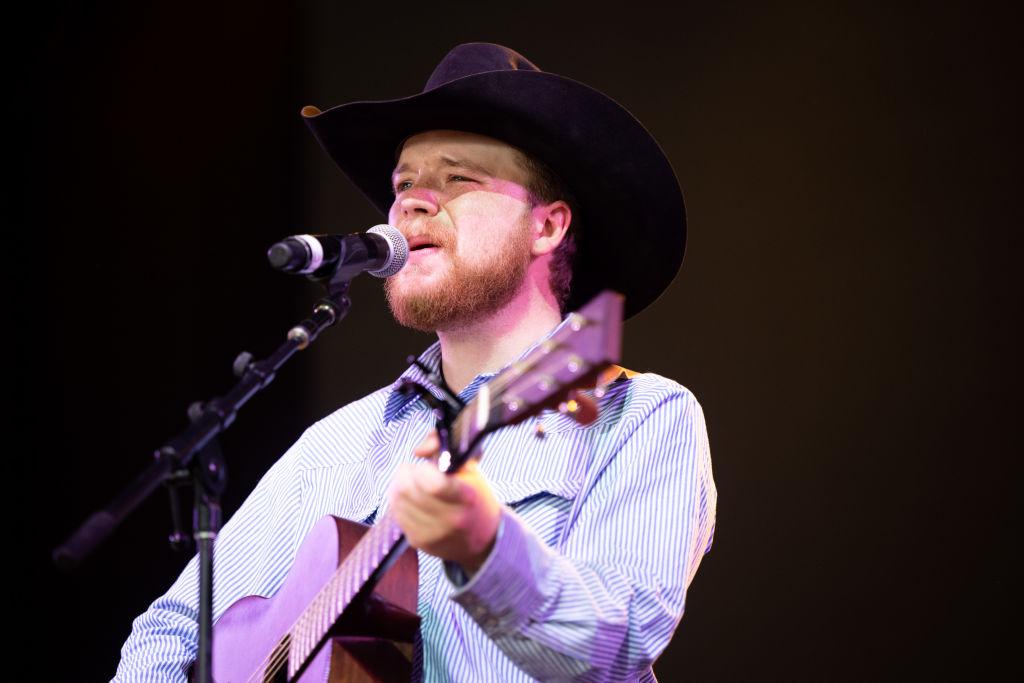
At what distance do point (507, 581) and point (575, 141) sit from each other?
1362 millimetres

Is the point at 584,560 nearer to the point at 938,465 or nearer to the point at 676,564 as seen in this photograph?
the point at 676,564

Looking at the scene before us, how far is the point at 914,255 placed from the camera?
3.03 m

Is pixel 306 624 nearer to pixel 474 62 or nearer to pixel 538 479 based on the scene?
pixel 538 479

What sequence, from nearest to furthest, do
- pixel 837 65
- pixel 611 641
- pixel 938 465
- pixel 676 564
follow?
pixel 611 641, pixel 676 564, pixel 938 465, pixel 837 65

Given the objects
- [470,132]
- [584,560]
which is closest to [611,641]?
[584,560]

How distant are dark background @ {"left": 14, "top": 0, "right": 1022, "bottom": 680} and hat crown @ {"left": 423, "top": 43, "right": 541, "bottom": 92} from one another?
0.57m

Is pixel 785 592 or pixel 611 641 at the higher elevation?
pixel 611 641

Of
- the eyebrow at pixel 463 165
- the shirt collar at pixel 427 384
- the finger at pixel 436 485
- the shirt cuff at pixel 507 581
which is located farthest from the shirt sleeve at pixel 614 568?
the eyebrow at pixel 463 165

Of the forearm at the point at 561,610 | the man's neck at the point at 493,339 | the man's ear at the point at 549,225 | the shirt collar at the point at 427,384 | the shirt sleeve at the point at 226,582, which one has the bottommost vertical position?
the shirt sleeve at the point at 226,582

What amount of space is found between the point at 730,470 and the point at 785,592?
39cm

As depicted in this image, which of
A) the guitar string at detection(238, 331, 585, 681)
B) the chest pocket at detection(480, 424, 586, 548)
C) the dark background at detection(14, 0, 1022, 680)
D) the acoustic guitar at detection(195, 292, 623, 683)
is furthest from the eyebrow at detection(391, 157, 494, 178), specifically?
the guitar string at detection(238, 331, 585, 681)

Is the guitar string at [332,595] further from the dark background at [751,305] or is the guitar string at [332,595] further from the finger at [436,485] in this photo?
the dark background at [751,305]

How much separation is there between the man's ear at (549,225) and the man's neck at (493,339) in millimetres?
148

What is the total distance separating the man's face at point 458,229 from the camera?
2.50 meters
